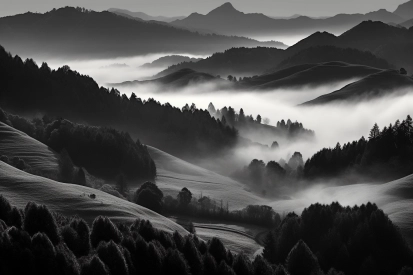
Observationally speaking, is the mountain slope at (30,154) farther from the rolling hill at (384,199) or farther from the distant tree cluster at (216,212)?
the rolling hill at (384,199)

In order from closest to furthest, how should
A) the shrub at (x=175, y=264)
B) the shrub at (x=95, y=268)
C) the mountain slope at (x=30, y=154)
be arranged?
the shrub at (x=95, y=268) < the shrub at (x=175, y=264) < the mountain slope at (x=30, y=154)

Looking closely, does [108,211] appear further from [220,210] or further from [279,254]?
[220,210]

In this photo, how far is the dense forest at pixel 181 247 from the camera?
210 ft

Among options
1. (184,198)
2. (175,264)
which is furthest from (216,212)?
(175,264)

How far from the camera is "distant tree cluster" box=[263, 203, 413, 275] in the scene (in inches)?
4220

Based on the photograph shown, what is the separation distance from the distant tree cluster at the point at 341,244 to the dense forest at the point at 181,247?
0.15m

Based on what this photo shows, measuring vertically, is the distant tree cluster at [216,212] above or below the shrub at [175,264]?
below

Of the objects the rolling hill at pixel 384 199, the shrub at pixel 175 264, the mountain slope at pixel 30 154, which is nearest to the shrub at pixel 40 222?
the shrub at pixel 175 264

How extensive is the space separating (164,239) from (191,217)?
71.2 metres

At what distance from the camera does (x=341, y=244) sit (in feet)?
380

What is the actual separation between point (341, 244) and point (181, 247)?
129 feet

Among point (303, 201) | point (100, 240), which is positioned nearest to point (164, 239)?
point (100, 240)

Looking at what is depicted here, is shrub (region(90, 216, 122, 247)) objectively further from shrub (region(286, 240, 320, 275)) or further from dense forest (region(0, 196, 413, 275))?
shrub (region(286, 240, 320, 275))

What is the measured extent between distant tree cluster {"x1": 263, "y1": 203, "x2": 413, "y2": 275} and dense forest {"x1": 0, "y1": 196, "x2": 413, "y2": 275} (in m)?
0.15
